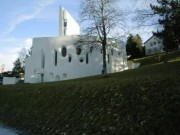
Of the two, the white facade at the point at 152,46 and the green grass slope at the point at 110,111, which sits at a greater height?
the white facade at the point at 152,46

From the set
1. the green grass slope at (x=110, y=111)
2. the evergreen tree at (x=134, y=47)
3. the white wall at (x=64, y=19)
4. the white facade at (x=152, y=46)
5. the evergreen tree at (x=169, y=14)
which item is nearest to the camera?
the green grass slope at (x=110, y=111)

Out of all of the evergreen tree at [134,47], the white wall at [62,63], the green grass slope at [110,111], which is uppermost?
the evergreen tree at [134,47]

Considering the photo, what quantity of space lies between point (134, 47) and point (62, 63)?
105 feet

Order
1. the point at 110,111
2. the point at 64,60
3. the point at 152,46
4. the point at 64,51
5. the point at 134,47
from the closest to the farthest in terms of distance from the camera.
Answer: the point at 110,111, the point at 64,60, the point at 64,51, the point at 134,47, the point at 152,46

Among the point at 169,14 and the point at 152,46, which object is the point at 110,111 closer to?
the point at 169,14

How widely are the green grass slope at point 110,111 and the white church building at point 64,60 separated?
3370 cm

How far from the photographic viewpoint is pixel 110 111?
12.9 metres

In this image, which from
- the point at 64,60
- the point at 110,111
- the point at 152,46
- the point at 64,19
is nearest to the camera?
the point at 110,111

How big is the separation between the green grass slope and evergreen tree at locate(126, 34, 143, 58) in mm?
62400

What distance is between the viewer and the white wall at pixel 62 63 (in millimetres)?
55219

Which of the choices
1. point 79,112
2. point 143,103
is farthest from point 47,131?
point 143,103

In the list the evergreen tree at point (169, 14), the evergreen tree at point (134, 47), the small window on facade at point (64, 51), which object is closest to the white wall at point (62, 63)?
the small window on facade at point (64, 51)

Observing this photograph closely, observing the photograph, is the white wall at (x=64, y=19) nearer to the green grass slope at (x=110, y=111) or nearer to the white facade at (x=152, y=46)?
the white facade at (x=152, y=46)

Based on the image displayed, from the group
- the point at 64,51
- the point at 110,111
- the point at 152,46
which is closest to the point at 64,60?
the point at 64,51
